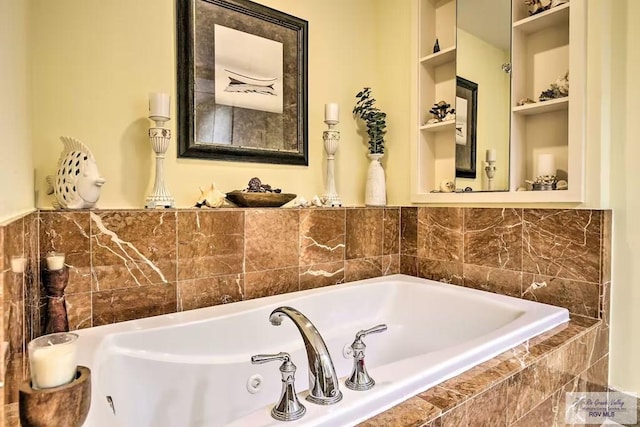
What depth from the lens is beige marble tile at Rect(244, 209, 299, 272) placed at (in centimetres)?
184

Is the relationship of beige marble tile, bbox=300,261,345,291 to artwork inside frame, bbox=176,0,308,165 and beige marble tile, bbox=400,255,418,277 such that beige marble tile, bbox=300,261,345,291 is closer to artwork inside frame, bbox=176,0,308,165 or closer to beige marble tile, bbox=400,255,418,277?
beige marble tile, bbox=400,255,418,277

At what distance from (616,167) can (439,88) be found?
1.11 m

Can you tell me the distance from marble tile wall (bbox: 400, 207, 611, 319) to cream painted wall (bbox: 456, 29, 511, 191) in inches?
7.9

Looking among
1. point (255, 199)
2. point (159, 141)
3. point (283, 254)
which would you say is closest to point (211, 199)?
point (255, 199)

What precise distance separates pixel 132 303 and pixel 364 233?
131cm

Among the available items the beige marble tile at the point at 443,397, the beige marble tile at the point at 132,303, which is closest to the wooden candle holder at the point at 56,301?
the beige marble tile at the point at 132,303

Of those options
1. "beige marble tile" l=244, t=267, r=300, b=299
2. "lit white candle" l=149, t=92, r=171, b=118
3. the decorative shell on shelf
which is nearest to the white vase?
the decorative shell on shelf

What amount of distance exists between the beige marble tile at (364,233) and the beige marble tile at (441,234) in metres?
0.26

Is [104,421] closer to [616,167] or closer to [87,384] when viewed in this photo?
[87,384]

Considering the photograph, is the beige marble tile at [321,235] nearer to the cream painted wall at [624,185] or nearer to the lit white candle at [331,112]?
the lit white candle at [331,112]

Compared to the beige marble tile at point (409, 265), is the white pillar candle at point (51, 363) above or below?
above

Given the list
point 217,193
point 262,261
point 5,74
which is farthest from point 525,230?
point 5,74

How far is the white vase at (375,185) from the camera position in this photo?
2434 mm

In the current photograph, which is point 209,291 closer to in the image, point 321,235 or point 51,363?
point 321,235
